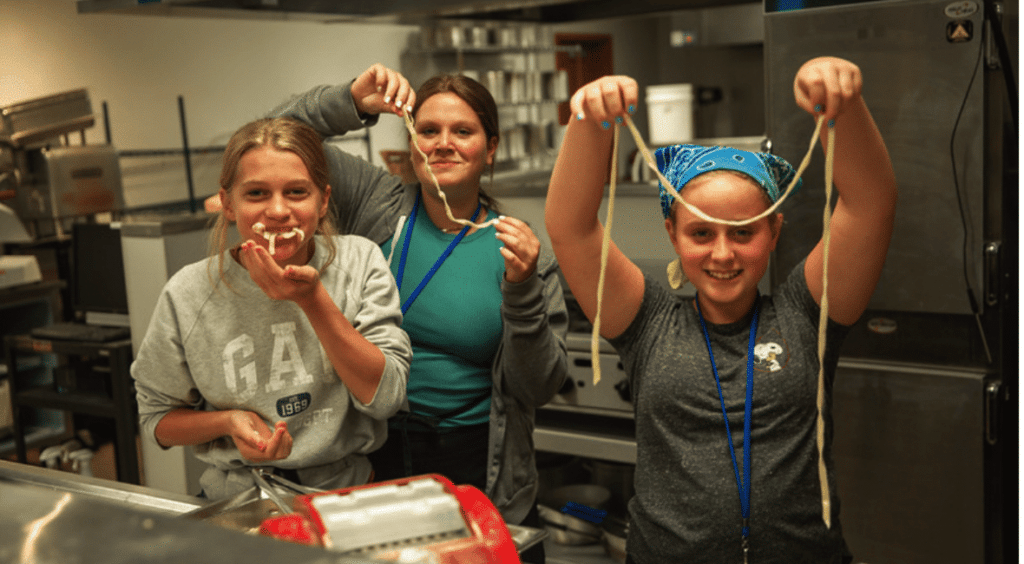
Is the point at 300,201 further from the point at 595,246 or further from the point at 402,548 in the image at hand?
the point at 402,548

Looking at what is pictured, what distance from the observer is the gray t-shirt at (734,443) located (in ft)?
3.92

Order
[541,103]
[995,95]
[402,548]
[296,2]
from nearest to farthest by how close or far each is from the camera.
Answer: [402,548]
[995,95]
[296,2]
[541,103]

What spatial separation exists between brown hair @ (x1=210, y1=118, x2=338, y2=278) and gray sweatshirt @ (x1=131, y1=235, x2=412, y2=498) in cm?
6

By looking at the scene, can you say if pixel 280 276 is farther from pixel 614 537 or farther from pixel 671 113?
pixel 671 113

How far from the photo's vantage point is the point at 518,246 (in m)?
1.24

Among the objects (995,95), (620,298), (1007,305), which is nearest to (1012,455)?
(1007,305)


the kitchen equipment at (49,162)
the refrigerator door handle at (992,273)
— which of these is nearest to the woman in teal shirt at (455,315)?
the refrigerator door handle at (992,273)

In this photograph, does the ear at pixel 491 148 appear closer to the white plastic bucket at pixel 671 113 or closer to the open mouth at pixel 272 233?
the open mouth at pixel 272 233

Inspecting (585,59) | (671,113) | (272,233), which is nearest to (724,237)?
(272,233)

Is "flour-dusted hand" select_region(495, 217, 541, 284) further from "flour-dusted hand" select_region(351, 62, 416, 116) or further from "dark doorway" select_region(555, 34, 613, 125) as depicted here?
"dark doorway" select_region(555, 34, 613, 125)

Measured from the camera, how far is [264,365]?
1.21 metres

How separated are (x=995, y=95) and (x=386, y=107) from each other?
63.4 inches

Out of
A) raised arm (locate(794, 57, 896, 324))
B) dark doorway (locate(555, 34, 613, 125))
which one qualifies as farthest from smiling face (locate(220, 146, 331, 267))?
dark doorway (locate(555, 34, 613, 125))

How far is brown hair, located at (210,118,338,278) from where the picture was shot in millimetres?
1252
